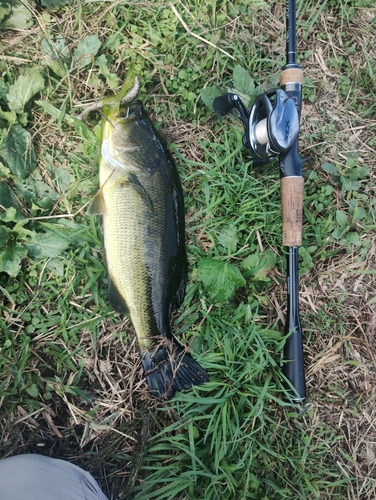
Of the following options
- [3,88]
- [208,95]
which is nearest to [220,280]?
[208,95]

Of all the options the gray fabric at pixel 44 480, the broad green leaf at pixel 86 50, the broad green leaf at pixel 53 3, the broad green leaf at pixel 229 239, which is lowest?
the gray fabric at pixel 44 480

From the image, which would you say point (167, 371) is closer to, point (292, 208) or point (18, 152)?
point (292, 208)

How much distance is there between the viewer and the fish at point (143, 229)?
211cm

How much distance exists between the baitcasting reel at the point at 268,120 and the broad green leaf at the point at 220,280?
0.73m

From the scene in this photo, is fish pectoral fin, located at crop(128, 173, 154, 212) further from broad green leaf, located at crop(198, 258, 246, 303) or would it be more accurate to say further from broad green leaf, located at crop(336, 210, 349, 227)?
broad green leaf, located at crop(336, 210, 349, 227)

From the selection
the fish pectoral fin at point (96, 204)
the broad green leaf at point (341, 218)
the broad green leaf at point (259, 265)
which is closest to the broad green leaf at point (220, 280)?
the broad green leaf at point (259, 265)

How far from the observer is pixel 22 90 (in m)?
2.35

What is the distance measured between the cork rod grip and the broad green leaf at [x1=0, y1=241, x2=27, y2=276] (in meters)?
1.62

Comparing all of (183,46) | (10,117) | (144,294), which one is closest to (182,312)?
(144,294)

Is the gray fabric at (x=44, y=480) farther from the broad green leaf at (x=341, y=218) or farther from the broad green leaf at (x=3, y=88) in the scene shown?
the broad green leaf at (x=341, y=218)

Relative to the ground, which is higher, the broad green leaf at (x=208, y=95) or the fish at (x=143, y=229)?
the broad green leaf at (x=208, y=95)

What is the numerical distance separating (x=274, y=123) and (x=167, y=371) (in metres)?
1.54

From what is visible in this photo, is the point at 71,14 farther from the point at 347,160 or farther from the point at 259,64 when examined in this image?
the point at 347,160

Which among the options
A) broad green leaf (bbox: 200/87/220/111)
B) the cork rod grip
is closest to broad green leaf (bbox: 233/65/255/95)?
broad green leaf (bbox: 200/87/220/111)
